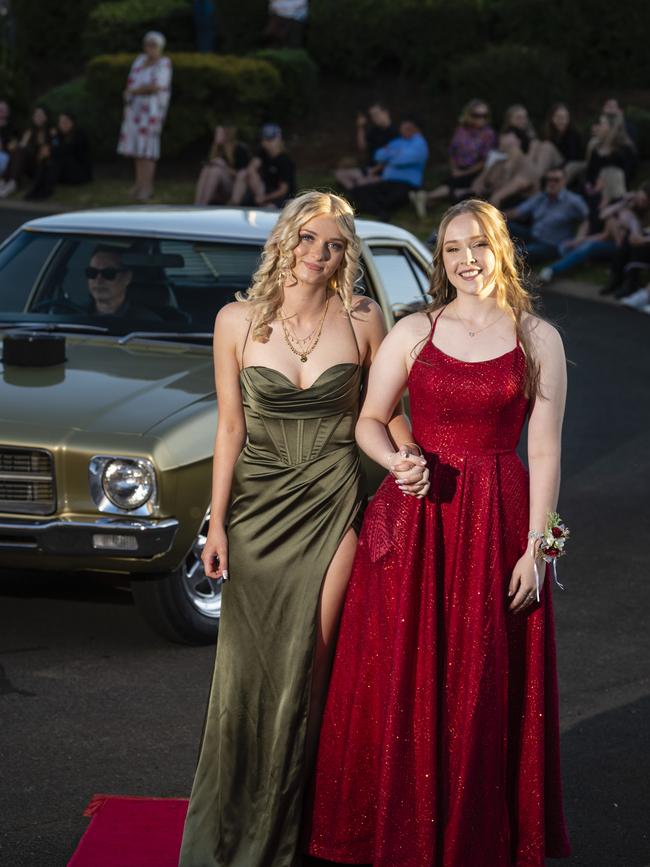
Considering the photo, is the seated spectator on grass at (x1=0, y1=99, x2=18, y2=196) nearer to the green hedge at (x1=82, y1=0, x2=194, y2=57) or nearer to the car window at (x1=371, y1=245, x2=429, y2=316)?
the green hedge at (x1=82, y1=0, x2=194, y2=57)

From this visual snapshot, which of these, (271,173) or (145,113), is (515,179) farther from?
(145,113)

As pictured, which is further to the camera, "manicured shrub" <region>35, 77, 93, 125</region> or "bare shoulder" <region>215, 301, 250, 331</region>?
"manicured shrub" <region>35, 77, 93, 125</region>

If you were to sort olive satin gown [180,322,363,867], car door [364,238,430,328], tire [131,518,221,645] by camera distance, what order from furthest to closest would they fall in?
car door [364,238,430,328] < tire [131,518,221,645] < olive satin gown [180,322,363,867]

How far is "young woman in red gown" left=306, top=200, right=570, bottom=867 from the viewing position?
13.5 feet

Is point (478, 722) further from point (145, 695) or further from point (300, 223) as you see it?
point (145, 695)

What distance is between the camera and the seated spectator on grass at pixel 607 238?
55.9ft

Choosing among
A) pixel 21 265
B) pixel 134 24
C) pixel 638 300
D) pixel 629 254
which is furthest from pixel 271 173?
pixel 21 265

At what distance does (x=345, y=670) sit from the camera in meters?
4.28

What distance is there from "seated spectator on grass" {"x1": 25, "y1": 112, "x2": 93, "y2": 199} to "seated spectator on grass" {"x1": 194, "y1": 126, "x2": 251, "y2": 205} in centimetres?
386

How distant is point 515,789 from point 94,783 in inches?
61.8

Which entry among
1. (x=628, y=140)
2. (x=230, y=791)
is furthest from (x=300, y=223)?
(x=628, y=140)

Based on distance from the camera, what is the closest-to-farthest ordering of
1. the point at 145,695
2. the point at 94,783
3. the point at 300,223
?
the point at 300,223
the point at 94,783
the point at 145,695

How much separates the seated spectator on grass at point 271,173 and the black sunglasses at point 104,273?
12782 mm

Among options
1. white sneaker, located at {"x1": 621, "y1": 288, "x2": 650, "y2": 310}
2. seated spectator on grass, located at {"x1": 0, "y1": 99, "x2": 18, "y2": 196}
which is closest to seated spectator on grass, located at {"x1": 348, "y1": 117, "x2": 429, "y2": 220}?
white sneaker, located at {"x1": 621, "y1": 288, "x2": 650, "y2": 310}
